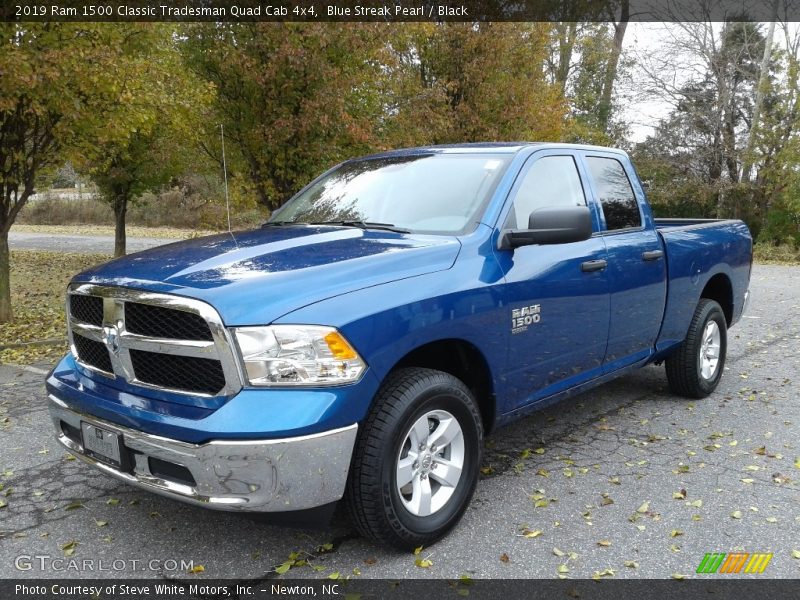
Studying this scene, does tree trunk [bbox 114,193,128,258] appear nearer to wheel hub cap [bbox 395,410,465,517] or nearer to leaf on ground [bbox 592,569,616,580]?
wheel hub cap [bbox 395,410,465,517]

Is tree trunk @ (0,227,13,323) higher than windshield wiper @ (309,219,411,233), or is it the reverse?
windshield wiper @ (309,219,411,233)

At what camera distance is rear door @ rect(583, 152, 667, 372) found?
4.45 meters

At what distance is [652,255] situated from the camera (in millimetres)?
4766

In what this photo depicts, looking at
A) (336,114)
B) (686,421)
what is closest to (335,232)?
(686,421)

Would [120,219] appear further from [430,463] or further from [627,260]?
[430,463]

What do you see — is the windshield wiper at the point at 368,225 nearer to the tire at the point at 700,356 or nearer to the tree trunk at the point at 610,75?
the tire at the point at 700,356

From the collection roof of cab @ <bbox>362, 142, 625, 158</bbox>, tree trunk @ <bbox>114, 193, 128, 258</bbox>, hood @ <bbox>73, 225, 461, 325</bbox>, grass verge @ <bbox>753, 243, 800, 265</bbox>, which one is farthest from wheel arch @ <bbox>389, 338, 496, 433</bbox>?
grass verge @ <bbox>753, 243, 800, 265</bbox>

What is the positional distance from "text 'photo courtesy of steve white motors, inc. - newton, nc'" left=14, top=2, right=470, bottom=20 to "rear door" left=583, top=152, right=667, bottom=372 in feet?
18.0

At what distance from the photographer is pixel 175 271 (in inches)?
119

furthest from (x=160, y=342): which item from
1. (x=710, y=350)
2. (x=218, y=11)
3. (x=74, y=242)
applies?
(x=74, y=242)

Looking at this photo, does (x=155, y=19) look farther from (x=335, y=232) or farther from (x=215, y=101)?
(x=335, y=232)

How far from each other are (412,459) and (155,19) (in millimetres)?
7454

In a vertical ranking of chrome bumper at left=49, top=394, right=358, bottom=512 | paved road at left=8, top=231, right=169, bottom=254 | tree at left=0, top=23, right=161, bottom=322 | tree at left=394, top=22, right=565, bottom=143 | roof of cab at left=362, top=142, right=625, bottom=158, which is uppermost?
tree at left=394, top=22, right=565, bottom=143

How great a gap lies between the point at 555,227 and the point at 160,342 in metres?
1.95
